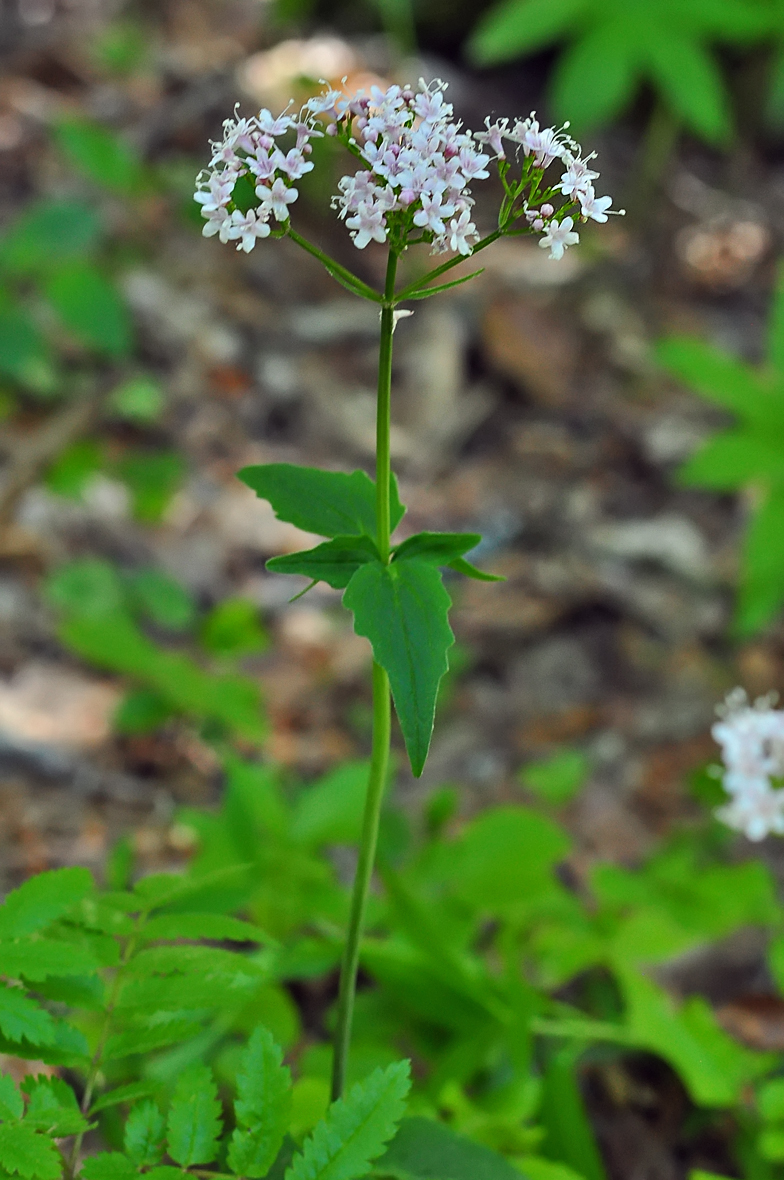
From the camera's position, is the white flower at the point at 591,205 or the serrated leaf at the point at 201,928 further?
the serrated leaf at the point at 201,928

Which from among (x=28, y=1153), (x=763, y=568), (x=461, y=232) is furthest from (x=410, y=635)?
(x=763, y=568)

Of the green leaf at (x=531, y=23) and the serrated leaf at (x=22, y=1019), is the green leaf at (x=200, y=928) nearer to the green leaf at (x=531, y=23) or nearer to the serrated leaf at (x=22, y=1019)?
the serrated leaf at (x=22, y=1019)

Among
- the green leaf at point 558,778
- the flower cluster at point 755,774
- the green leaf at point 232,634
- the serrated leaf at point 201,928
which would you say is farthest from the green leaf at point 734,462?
the serrated leaf at point 201,928

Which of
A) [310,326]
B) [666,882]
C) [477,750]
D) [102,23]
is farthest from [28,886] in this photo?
[102,23]

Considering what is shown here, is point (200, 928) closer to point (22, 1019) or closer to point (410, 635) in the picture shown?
point (22, 1019)

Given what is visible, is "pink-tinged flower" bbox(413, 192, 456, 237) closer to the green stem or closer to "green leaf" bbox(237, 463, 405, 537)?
the green stem

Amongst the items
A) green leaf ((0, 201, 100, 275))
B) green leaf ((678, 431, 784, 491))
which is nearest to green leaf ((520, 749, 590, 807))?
green leaf ((678, 431, 784, 491))

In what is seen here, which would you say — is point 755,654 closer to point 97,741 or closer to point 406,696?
point 97,741
